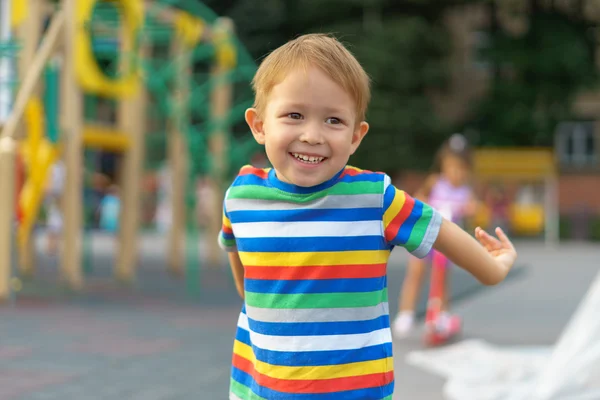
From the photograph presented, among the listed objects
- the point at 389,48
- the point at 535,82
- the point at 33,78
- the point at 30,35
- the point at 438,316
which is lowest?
the point at 438,316

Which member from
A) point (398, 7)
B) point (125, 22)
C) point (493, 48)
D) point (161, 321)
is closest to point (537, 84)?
point (493, 48)

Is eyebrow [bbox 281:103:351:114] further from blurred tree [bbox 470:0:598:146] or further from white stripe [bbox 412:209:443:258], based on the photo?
blurred tree [bbox 470:0:598:146]

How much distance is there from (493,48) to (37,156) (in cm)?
2124

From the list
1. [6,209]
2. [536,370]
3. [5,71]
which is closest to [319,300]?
[536,370]

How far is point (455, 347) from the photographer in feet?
20.2

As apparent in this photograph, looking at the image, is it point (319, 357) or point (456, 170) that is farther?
point (456, 170)

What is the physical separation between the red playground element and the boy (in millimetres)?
4412

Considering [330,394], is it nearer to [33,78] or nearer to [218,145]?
[33,78]

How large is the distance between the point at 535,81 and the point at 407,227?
26371mm

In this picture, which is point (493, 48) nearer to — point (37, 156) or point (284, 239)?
point (37, 156)

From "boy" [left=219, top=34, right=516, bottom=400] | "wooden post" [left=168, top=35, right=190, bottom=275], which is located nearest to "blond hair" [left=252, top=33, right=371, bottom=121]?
"boy" [left=219, top=34, right=516, bottom=400]

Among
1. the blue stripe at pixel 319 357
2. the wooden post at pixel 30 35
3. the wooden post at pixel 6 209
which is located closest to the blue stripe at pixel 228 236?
the blue stripe at pixel 319 357

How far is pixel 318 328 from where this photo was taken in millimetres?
1895

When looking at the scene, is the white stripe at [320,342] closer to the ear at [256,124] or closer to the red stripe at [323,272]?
the red stripe at [323,272]
